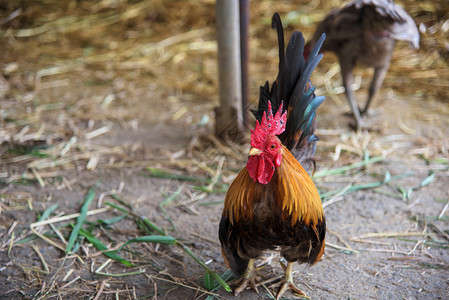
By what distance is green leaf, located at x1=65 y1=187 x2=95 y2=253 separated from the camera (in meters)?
2.74

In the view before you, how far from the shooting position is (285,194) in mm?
2135

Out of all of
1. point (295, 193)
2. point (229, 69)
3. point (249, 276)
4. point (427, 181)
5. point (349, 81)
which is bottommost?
point (427, 181)

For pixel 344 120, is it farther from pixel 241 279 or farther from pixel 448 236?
pixel 241 279

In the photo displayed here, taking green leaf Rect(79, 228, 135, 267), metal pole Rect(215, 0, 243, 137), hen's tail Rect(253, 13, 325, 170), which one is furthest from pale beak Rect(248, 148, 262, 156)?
metal pole Rect(215, 0, 243, 137)

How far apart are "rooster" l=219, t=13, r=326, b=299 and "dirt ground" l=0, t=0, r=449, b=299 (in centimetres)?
28

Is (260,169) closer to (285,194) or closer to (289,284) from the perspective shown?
(285,194)

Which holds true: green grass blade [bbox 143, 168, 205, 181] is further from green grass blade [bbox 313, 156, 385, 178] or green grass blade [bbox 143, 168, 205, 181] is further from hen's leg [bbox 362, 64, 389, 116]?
hen's leg [bbox 362, 64, 389, 116]

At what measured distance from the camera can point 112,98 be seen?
5.11 m

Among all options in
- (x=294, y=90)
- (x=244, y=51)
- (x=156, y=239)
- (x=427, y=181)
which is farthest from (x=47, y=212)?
(x=427, y=181)

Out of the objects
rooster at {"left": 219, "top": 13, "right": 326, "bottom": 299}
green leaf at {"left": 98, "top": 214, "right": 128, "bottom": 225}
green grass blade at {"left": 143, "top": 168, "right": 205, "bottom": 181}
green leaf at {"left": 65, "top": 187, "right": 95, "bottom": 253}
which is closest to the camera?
rooster at {"left": 219, "top": 13, "right": 326, "bottom": 299}

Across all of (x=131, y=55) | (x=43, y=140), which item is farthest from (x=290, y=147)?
(x=131, y=55)

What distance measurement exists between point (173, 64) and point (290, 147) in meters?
3.85

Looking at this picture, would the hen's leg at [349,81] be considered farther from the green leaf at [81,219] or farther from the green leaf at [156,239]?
the green leaf at [81,219]

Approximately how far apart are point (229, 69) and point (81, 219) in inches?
67.6
